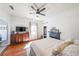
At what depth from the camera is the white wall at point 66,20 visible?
166 centimetres

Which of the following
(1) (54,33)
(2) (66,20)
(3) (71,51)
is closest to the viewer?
(3) (71,51)

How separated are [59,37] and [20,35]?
2.46 ft

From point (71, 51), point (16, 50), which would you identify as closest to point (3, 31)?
point (16, 50)

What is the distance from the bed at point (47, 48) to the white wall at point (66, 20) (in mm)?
186

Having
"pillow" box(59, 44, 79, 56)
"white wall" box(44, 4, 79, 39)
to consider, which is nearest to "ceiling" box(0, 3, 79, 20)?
"white wall" box(44, 4, 79, 39)

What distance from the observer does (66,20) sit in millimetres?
1717

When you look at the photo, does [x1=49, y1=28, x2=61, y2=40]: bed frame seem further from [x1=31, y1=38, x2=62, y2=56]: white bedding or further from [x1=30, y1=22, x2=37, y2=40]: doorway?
[x1=30, y1=22, x2=37, y2=40]: doorway

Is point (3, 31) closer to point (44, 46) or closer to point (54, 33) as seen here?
point (44, 46)

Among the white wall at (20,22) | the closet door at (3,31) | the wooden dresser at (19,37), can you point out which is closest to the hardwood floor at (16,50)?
the wooden dresser at (19,37)

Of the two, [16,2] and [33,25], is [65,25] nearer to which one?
[33,25]

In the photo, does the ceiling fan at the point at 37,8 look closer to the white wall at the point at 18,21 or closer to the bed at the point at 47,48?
the white wall at the point at 18,21

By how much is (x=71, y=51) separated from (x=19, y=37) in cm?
99

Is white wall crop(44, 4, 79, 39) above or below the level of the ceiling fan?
below

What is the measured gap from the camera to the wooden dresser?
181cm
